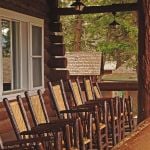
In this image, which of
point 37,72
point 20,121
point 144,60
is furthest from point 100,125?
point 37,72

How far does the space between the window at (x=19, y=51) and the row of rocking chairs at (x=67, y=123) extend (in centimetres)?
150

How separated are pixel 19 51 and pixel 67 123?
4.02 metres

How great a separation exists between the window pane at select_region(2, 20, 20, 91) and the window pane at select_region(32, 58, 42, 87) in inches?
30.5

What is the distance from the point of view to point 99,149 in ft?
14.7

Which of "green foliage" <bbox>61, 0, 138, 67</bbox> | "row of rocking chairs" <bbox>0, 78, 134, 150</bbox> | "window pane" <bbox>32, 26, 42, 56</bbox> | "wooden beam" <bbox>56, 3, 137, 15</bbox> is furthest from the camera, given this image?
"green foliage" <bbox>61, 0, 138, 67</bbox>

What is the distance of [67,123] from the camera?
3.86m

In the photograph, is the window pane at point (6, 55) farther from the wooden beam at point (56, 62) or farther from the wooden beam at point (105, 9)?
the wooden beam at point (105, 9)

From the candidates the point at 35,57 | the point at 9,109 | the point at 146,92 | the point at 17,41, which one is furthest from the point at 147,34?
the point at 35,57

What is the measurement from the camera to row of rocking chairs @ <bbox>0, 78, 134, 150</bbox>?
135 inches

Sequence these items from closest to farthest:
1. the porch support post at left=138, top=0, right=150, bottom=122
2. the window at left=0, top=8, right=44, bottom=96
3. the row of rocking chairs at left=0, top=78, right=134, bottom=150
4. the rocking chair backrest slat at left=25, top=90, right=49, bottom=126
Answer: the row of rocking chairs at left=0, top=78, right=134, bottom=150, the rocking chair backrest slat at left=25, top=90, right=49, bottom=126, the porch support post at left=138, top=0, right=150, bottom=122, the window at left=0, top=8, right=44, bottom=96

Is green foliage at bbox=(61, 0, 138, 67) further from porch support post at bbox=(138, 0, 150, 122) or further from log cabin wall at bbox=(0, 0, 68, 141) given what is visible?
porch support post at bbox=(138, 0, 150, 122)

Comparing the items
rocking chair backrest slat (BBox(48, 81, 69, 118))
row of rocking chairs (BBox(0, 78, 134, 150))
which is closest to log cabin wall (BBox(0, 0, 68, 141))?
row of rocking chairs (BBox(0, 78, 134, 150))

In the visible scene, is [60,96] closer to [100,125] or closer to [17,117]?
[100,125]

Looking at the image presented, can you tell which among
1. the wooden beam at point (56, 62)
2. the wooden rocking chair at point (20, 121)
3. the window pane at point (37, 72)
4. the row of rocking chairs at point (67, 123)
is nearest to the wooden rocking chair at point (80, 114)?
the row of rocking chairs at point (67, 123)
